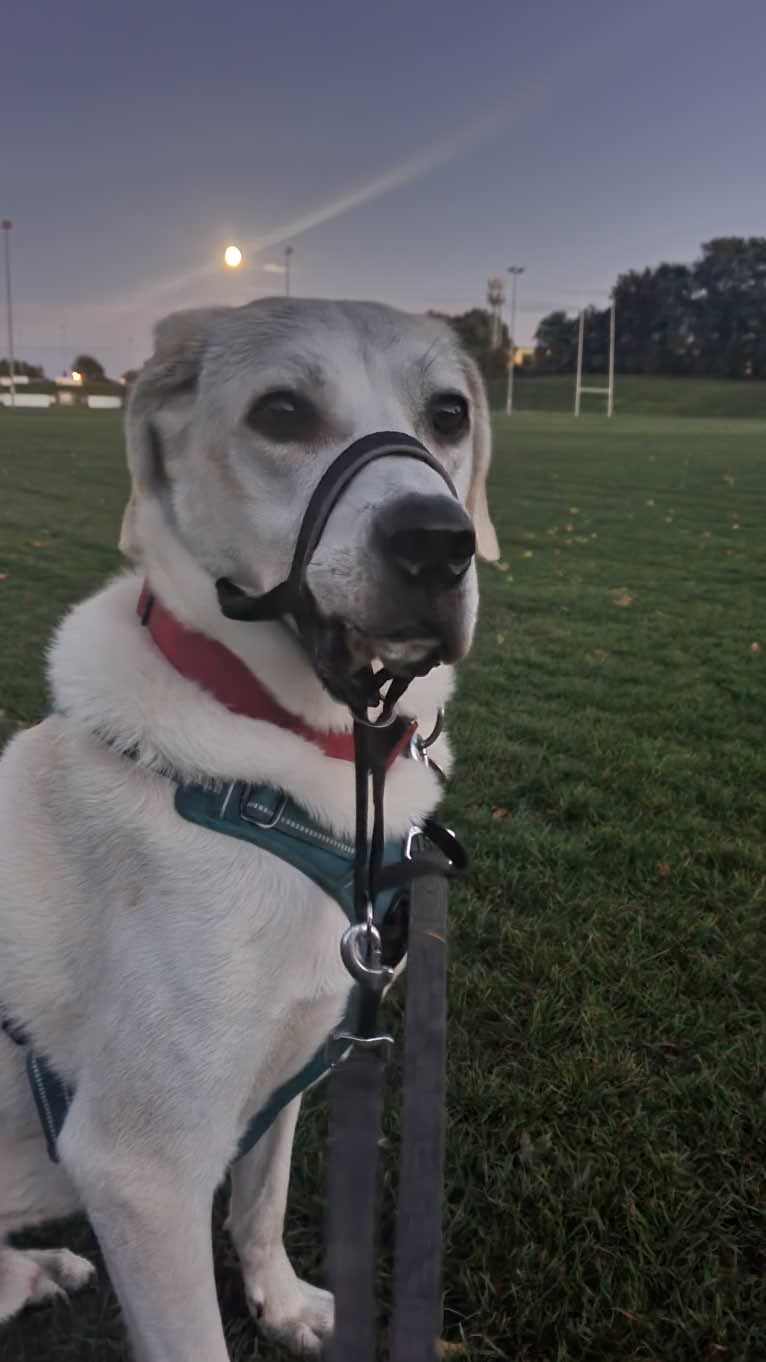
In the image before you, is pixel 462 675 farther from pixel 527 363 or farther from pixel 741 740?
pixel 527 363

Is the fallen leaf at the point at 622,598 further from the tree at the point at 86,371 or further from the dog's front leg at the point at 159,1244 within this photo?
the dog's front leg at the point at 159,1244

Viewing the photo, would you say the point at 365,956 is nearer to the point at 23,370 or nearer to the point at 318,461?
the point at 318,461

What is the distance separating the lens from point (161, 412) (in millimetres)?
1962

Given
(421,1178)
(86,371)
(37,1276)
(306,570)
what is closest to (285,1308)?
(37,1276)

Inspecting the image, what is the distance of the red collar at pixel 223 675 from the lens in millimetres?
1852

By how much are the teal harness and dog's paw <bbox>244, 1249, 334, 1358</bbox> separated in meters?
0.57

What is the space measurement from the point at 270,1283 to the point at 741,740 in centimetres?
400

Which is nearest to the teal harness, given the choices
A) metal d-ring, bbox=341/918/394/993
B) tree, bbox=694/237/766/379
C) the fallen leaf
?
metal d-ring, bbox=341/918/394/993

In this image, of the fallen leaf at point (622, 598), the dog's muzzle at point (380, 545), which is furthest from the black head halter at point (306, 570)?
the fallen leaf at point (622, 598)

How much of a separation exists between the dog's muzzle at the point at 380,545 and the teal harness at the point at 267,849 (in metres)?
0.25

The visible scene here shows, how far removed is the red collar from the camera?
1.85 m

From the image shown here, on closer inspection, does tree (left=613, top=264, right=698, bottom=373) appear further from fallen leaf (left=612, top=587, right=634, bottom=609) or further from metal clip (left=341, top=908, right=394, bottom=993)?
metal clip (left=341, top=908, right=394, bottom=993)

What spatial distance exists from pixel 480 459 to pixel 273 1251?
186 centimetres

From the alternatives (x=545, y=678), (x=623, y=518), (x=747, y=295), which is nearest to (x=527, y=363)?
(x=747, y=295)
